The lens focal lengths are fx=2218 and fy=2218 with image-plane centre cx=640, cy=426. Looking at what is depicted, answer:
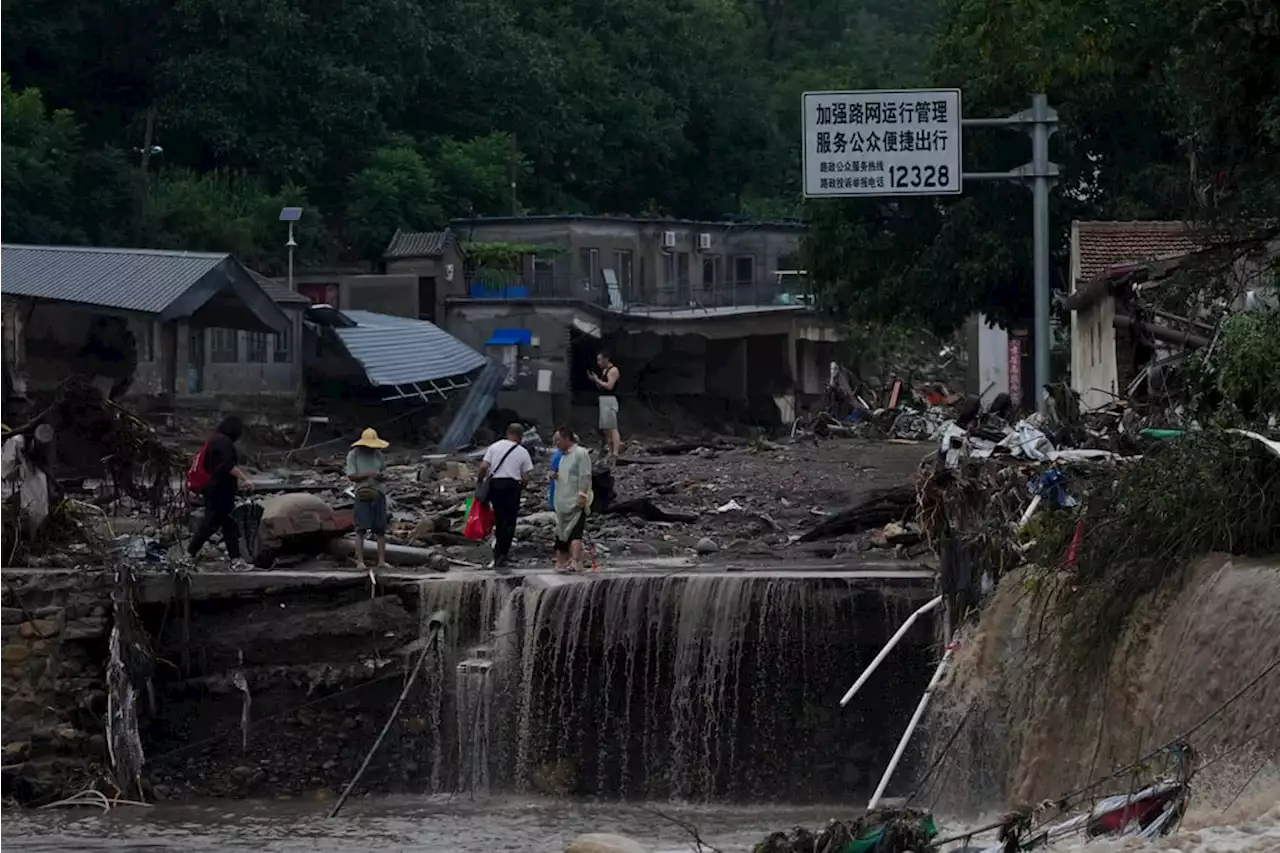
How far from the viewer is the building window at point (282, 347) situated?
39.7 m

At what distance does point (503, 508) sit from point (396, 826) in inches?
141

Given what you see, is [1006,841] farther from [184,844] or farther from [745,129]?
[745,129]

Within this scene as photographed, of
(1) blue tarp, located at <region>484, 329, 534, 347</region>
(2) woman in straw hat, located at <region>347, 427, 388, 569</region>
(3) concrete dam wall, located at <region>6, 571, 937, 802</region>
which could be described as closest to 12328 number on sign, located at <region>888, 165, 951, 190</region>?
(3) concrete dam wall, located at <region>6, 571, 937, 802</region>

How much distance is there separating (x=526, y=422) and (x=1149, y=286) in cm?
2513

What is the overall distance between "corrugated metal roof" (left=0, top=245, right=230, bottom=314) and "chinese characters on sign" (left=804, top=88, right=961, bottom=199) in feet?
42.0

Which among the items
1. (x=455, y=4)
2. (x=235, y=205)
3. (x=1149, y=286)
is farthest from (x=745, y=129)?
(x=1149, y=286)

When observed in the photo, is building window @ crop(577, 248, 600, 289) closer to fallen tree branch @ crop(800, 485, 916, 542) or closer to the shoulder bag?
fallen tree branch @ crop(800, 485, 916, 542)

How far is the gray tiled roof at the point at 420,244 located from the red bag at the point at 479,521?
2892 cm

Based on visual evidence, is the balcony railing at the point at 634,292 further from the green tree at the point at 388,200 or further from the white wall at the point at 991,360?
the green tree at the point at 388,200

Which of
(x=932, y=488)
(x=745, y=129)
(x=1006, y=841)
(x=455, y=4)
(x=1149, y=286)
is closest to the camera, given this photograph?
(x=1006, y=841)

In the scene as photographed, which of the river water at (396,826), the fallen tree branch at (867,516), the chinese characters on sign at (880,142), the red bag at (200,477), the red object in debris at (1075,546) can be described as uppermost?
the chinese characters on sign at (880,142)

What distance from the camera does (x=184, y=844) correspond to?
16.9m

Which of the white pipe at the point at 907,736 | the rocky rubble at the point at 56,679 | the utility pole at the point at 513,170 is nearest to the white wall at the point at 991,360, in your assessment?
the utility pole at the point at 513,170

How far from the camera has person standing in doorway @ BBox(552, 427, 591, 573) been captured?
19594 mm
